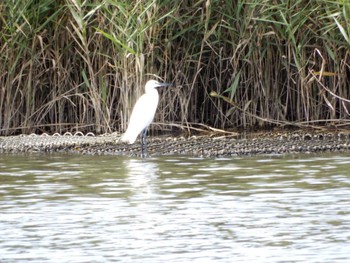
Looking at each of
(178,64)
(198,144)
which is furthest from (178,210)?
(178,64)

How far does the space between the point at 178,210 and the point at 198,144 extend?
464 cm

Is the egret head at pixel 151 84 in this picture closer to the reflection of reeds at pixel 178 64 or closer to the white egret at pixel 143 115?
the white egret at pixel 143 115

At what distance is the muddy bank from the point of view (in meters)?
11.7

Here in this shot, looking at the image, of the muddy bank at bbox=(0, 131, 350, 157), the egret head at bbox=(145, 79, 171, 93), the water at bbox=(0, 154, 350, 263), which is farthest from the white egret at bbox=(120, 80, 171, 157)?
the water at bbox=(0, 154, 350, 263)

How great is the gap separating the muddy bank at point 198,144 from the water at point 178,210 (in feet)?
1.85

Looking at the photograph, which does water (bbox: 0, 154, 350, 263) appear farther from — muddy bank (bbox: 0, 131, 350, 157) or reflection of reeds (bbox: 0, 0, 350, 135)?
reflection of reeds (bbox: 0, 0, 350, 135)

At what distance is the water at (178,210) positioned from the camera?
620 centimetres

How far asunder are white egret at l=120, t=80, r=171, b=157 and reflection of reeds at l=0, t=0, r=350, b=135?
1.88ft

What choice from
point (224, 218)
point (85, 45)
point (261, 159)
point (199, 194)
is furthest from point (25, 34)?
point (224, 218)

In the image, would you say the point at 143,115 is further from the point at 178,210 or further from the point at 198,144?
the point at 178,210

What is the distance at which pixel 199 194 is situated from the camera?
8477 mm

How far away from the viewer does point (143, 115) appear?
39.4ft

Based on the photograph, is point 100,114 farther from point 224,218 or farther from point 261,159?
point 224,218

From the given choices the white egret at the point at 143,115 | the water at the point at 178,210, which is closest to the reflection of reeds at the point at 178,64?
the white egret at the point at 143,115
